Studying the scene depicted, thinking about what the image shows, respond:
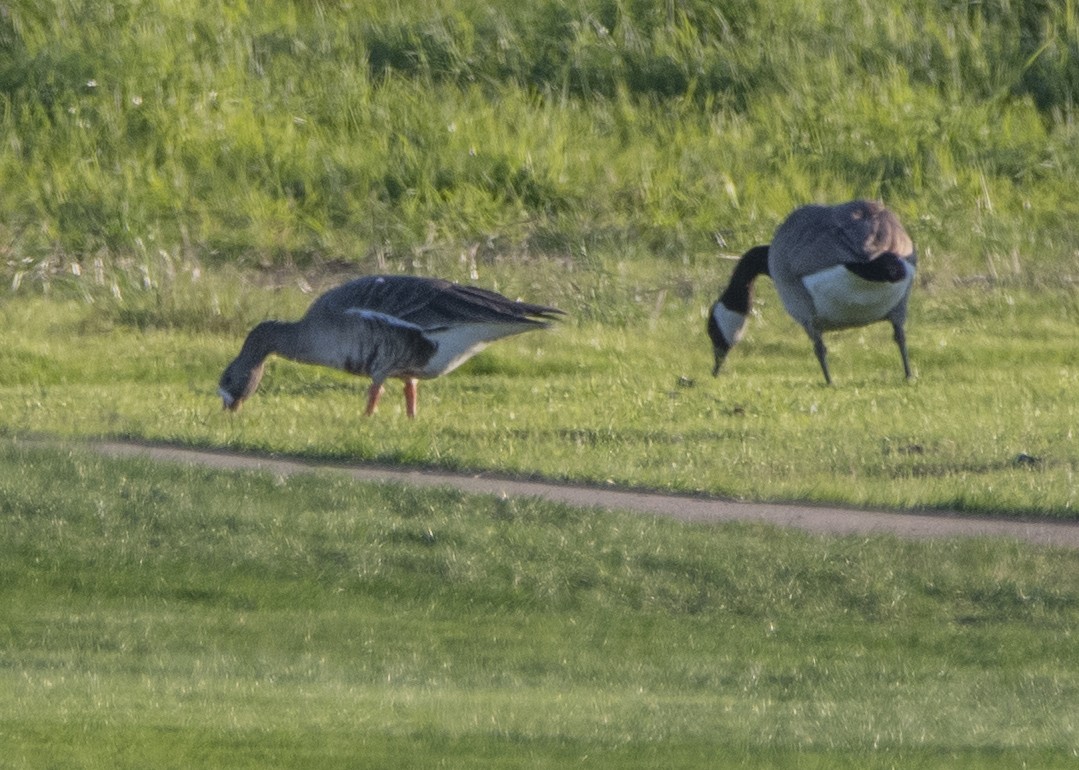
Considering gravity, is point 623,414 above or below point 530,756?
below

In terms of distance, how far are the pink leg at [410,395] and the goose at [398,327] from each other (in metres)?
0.03

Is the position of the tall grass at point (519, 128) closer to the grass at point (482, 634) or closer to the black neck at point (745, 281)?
the black neck at point (745, 281)

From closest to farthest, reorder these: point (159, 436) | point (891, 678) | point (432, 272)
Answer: point (891, 678) < point (159, 436) < point (432, 272)

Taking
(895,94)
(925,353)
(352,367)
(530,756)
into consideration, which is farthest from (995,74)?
(530,756)

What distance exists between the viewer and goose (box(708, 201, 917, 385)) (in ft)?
52.1

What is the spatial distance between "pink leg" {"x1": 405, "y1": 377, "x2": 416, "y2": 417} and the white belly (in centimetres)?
338

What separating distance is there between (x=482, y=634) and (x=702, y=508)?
105 inches

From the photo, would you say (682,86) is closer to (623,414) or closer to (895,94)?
(895,94)

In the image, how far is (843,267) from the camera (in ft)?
52.4

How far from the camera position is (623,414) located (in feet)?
52.0

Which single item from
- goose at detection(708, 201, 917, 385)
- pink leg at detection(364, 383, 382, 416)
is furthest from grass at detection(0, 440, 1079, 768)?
goose at detection(708, 201, 917, 385)

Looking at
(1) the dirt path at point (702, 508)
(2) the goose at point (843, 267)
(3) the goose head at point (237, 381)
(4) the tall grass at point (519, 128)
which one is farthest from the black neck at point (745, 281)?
(1) the dirt path at point (702, 508)

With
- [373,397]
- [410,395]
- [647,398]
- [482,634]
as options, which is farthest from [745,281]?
[482,634]

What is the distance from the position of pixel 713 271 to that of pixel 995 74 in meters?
6.89
